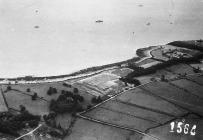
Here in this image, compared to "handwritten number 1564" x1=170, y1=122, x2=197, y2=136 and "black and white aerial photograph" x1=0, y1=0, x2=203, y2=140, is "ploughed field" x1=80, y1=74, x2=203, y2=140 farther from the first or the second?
"handwritten number 1564" x1=170, y1=122, x2=197, y2=136

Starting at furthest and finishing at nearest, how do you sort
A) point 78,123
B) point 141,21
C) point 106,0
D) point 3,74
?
point 106,0, point 141,21, point 3,74, point 78,123

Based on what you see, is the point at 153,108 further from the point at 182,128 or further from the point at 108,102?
the point at 108,102

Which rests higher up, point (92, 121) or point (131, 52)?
point (131, 52)

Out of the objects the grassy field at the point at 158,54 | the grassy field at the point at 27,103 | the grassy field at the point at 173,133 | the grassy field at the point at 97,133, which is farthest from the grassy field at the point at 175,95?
the grassy field at the point at 27,103

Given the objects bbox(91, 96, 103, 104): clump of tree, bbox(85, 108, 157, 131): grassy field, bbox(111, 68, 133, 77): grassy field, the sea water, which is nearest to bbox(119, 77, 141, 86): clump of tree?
bbox(111, 68, 133, 77): grassy field

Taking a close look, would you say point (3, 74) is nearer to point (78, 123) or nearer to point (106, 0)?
point (78, 123)

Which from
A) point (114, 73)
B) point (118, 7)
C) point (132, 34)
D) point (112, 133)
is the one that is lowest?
point (112, 133)

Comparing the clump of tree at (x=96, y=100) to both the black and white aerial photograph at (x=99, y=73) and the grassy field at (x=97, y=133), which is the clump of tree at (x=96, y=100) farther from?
the grassy field at (x=97, y=133)

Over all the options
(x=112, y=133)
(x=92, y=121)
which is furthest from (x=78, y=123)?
(x=112, y=133)
